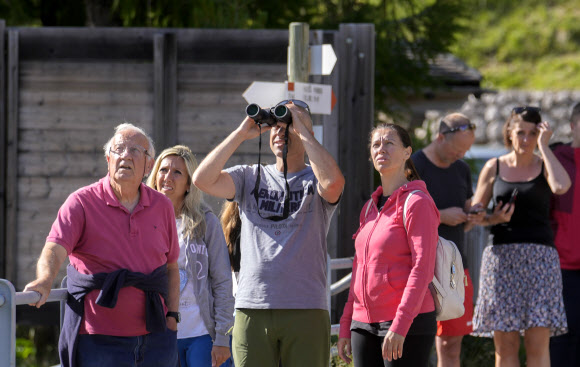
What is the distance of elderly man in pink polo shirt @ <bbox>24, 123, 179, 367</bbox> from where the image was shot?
137 inches

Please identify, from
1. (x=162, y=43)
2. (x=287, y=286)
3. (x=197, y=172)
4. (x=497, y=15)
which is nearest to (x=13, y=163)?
(x=162, y=43)

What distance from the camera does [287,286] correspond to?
3.74 m

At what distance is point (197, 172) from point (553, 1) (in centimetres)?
3313

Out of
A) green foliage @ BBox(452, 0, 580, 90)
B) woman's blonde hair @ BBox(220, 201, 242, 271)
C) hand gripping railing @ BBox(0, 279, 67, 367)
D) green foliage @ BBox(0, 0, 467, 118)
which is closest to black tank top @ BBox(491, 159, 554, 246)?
woman's blonde hair @ BBox(220, 201, 242, 271)

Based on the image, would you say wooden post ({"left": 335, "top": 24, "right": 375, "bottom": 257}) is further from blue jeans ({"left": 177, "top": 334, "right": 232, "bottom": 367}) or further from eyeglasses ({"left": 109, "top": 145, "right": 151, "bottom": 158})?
eyeglasses ({"left": 109, "top": 145, "right": 151, "bottom": 158})

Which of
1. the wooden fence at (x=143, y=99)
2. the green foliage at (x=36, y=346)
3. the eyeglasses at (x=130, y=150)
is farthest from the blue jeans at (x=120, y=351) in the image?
the green foliage at (x=36, y=346)

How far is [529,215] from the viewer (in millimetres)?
5438

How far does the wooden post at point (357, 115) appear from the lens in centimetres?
695

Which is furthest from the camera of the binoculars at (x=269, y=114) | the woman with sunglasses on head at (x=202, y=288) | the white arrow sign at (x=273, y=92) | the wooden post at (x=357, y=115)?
the wooden post at (x=357, y=115)

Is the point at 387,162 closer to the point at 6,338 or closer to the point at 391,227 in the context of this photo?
the point at 391,227

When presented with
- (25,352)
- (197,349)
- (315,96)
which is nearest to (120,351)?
(197,349)

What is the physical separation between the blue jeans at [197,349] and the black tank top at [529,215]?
2271 millimetres

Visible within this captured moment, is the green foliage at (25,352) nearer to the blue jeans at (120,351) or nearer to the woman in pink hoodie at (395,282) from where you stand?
the blue jeans at (120,351)

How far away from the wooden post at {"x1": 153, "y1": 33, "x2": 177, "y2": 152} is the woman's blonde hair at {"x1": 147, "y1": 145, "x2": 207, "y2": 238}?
236 centimetres
